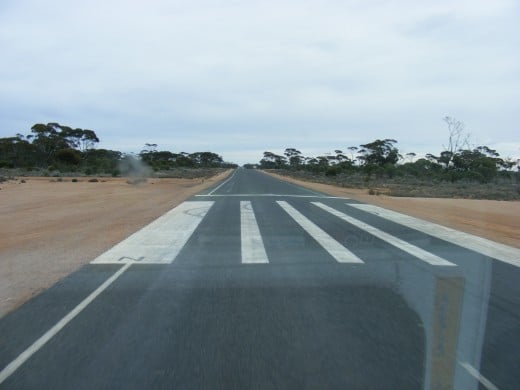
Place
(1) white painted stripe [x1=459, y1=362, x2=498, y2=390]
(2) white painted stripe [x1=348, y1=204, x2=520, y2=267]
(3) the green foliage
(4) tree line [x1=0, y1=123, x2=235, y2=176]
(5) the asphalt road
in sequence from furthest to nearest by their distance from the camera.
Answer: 1. (4) tree line [x1=0, y1=123, x2=235, y2=176]
2. (3) the green foliage
3. (2) white painted stripe [x1=348, y1=204, x2=520, y2=267]
4. (5) the asphalt road
5. (1) white painted stripe [x1=459, y1=362, x2=498, y2=390]

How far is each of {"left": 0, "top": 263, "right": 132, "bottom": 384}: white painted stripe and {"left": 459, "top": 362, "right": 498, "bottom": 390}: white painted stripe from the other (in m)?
3.81

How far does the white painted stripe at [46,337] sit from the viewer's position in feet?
14.0

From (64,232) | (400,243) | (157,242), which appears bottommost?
(64,232)

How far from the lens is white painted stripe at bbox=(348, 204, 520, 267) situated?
9.78 m

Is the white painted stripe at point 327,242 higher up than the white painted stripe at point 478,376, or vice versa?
the white painted stripe at point 478,376

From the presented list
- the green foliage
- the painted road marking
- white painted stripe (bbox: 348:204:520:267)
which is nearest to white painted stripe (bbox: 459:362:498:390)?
white painted stripe (bbox: 348:204:520:267)

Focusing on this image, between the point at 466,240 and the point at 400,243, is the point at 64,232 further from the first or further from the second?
the point at 466,240

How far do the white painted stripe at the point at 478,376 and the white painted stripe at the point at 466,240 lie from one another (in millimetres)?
5211

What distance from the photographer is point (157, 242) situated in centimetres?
1089

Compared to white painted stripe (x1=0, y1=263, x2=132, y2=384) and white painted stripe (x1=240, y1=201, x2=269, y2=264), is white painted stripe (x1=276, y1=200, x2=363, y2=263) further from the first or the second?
white painted stripe (x1=0, y1=263, x2=132, y2=384)

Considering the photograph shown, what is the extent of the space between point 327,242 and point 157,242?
3.65 metres

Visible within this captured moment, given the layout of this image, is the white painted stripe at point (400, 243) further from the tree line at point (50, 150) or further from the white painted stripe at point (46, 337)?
the tree line at point (50, 150)

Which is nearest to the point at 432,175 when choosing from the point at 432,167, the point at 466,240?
the point at 432,167

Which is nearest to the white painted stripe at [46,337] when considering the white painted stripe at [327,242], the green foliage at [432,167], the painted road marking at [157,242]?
the painted road marking at [157,242]
